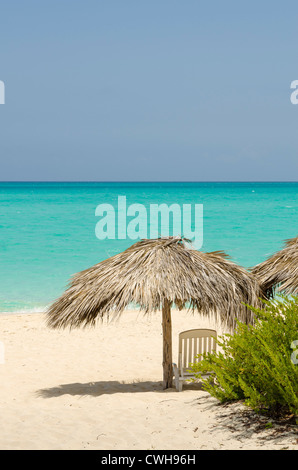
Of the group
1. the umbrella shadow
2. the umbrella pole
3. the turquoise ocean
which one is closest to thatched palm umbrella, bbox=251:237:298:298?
the umbrella pole

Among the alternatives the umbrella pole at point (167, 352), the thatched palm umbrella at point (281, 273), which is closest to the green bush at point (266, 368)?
the umbrella pole at point (167, 352)

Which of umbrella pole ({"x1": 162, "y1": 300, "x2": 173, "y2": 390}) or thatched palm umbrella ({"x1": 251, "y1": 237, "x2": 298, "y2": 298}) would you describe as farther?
umbrella pole ({"x1": 162, "y1": 300, "x2": 173, "y2": 390})

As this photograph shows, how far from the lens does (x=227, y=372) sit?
5.41 metres

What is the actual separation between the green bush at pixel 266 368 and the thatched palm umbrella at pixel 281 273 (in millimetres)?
1953

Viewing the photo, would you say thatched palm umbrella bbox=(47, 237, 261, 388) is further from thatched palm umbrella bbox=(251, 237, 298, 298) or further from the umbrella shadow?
the umbrella shadow

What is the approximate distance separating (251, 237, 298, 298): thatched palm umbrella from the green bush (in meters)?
1.95

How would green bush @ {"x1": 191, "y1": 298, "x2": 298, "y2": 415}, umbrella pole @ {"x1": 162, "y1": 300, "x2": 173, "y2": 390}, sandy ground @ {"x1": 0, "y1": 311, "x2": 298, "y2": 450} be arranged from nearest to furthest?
green bush @ {"x1": 191, "y1": 298, "x2": 298, "y2": 415}, sandy ground @ {"x1": 0, "y1": 311, "x2": 298, "y2": 450}, umbrella pole @ {"x1": 162, "y1": 300, "x2": 173, "y2": 390}

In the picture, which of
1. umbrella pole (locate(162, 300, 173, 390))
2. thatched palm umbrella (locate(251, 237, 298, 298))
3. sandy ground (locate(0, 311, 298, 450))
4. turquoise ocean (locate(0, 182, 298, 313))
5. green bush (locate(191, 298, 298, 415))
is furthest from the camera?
turquoise ocean (locate(0, 182, 298, 313))

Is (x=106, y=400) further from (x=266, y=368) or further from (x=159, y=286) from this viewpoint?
(x=266, y=368)

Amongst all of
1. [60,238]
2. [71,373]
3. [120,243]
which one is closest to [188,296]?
[71,373]

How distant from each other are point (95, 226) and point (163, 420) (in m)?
35.9

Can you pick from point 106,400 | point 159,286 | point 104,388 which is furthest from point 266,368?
point 104,388

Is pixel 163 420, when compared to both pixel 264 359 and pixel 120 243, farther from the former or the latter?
pixel 120 243

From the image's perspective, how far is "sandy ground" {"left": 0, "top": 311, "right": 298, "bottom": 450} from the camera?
4891 millimetres
